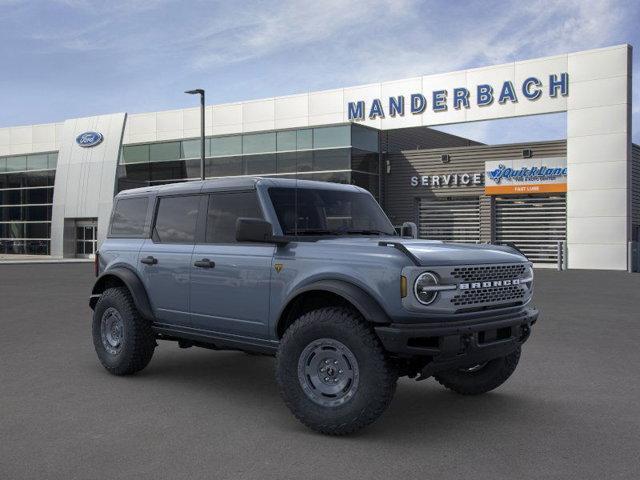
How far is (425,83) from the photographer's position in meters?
32.2

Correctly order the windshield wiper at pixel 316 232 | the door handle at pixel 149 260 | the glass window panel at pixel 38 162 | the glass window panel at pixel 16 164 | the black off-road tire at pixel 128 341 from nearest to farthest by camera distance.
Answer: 1. the windshield wiper at pixel 316 232
2. the door handle at pixel 149 260
3. the black off-road tire at pixel 128 341
4. the glass window panel at pixel 38 162
5. the glass window panel at pixel 16 164

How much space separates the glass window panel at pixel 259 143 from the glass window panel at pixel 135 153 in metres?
7.54

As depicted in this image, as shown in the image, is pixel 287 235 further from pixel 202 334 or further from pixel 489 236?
pixel 489 236

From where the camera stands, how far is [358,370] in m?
4.80

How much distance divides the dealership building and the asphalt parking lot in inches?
825

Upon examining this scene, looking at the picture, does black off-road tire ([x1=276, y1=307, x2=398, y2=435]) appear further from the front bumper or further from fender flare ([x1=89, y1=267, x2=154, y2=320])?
fender flare ([x1=89, y1=267, x2=154, y2=320])

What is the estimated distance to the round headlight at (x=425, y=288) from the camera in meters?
4.70

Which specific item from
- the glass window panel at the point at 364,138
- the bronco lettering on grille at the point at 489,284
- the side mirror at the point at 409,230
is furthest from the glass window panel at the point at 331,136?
the bronco lettering on grille at the point at 489,284

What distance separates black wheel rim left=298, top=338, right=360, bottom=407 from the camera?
4910 millimetres

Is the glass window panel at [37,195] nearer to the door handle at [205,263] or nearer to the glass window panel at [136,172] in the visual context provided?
the glass window panel at [136,172]

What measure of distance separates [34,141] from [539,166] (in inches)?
1354

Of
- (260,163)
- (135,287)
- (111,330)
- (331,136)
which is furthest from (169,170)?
(135,287)

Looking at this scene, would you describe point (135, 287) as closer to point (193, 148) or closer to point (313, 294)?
point (313, 294)

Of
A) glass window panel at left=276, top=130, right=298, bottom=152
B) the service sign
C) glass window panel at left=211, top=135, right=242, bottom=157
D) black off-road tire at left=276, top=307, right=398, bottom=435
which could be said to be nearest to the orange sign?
the service sign
